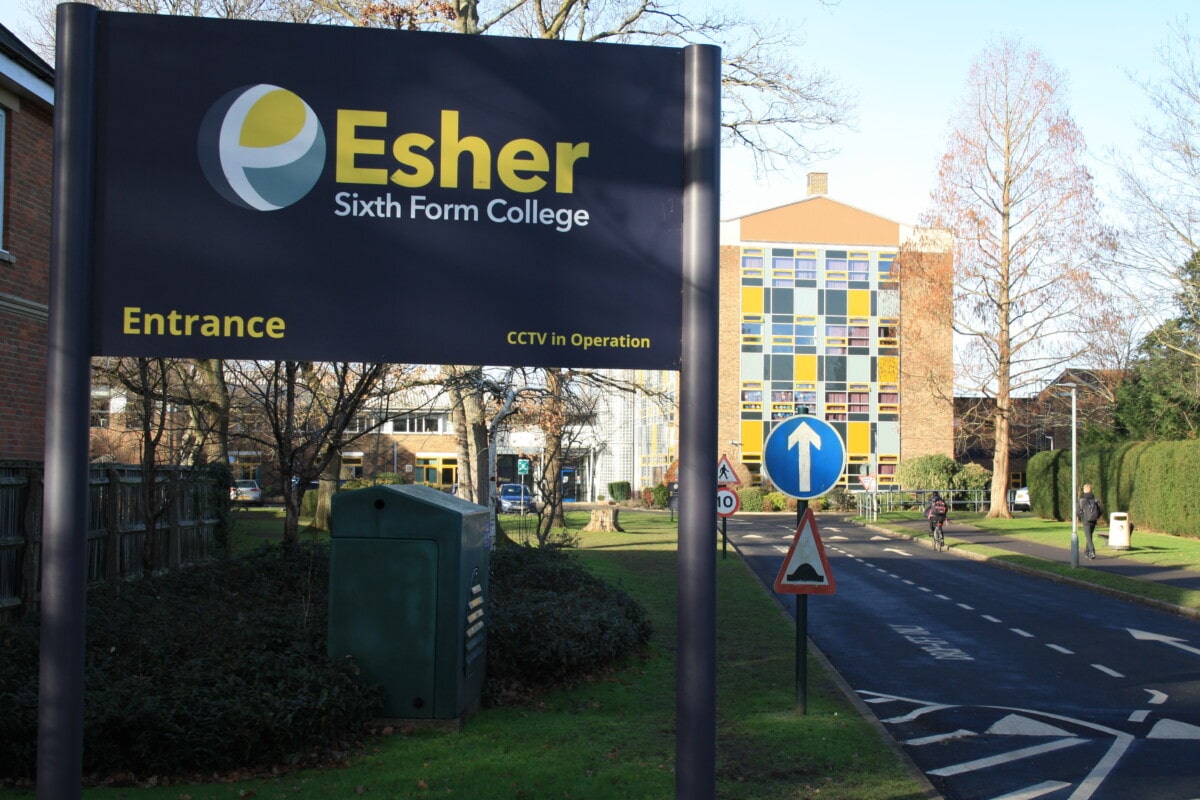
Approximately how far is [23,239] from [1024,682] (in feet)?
40.4

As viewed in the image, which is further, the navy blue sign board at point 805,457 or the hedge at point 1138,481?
the hedge at point 1138,481

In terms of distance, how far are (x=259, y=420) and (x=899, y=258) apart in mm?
35632

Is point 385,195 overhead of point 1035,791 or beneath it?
overhead

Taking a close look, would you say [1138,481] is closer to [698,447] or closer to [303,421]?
[303,421]

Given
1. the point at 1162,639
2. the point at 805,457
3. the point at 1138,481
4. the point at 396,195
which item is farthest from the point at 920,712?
the point at 1138,481

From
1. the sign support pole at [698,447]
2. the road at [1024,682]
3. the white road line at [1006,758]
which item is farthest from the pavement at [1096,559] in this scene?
the sign support pole at [698,447]

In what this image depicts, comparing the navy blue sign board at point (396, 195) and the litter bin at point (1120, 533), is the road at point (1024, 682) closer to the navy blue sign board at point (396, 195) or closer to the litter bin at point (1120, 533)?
the navy blue sign board at point (396, 195)

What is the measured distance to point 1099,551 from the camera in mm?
30250

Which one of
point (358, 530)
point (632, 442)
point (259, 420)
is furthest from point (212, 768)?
point (632, 442)

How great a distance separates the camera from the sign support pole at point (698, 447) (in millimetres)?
4613

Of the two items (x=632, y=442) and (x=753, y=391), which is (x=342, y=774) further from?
(x=632, y=442)

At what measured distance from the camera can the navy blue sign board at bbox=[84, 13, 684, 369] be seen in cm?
488

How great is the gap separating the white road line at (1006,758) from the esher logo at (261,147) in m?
5.62

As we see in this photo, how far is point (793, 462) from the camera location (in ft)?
30.3
